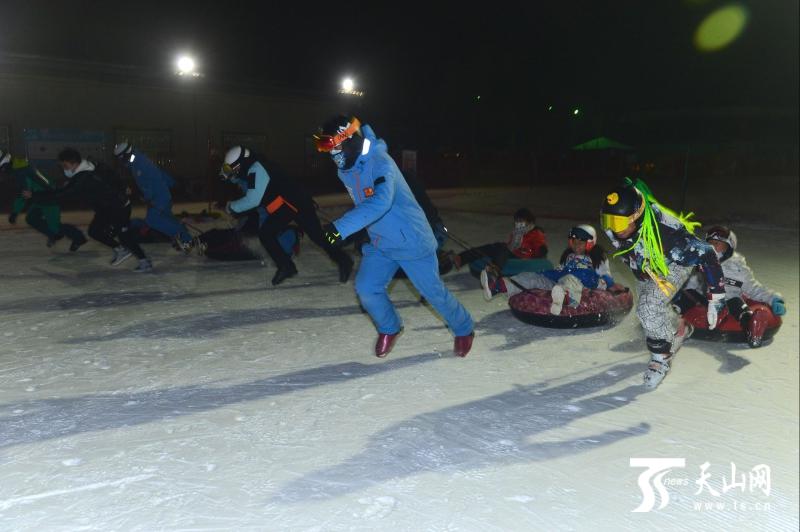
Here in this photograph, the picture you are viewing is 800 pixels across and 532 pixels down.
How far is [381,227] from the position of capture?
Result: 503 centimetres

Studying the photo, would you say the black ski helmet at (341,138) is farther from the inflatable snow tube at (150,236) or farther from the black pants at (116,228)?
the inflatable snow tube at (150,236)

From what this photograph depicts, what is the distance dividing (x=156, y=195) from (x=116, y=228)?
2.96 feet

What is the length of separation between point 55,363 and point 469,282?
16.8 ft

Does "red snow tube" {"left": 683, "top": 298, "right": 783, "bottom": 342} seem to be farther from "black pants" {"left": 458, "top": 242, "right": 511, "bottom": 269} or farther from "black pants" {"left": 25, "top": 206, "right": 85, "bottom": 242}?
"black pants" {"left": 25, "top": 206, "right": 85, "bottom": 242}

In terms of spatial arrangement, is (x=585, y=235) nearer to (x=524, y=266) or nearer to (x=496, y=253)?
(x=524, y=266)

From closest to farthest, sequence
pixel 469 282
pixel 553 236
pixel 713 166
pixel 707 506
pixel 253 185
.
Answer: pixel 707 506 → pixel 253 185 → pixel 469 282 → pixel 553 236 → pixel 713 166

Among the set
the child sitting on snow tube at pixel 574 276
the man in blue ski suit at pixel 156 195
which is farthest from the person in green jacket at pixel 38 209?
the child sitting on snow tube at pixel 574 276

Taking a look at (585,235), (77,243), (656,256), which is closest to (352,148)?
(656,256)

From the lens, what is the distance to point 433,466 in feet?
11.5

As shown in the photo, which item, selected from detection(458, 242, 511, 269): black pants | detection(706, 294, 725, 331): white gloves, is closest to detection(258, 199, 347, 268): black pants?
detection(458, 242, 511, 269): black pants

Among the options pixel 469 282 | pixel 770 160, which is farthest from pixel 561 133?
pixel 469 282

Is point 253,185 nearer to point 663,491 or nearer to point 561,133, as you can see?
point 663,491

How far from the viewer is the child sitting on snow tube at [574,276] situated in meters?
6.14

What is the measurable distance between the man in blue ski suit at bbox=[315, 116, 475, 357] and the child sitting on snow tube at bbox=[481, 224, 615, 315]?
Result: 3.98 ft
